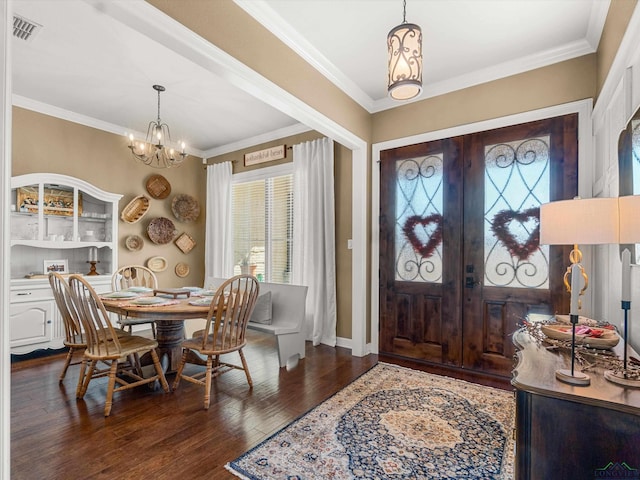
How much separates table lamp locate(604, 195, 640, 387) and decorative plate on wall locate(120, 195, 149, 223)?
17.5 ft

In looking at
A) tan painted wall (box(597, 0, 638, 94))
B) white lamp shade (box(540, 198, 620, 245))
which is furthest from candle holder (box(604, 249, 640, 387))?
tan painted wall (box(597, 0, 638, 94))

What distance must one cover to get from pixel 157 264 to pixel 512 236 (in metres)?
4.87

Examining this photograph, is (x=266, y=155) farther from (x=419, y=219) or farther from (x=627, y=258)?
(x=627, y=258)

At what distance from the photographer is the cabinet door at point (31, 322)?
3518 millimetres

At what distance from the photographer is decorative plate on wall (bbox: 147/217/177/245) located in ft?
16.7

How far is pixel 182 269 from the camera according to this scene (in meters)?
5.55

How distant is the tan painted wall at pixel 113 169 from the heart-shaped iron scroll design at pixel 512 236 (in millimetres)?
4689

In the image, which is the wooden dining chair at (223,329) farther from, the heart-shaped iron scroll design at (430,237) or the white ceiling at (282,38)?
the heart-shaped iron scroll design at (430,237)

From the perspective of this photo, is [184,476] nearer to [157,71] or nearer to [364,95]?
[157,71]

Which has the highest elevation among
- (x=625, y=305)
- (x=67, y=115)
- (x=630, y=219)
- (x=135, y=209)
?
(x=67, y=115)

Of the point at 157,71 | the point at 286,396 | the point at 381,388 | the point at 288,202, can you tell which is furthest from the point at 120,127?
the point at 381,388

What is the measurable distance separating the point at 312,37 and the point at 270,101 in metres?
0.68

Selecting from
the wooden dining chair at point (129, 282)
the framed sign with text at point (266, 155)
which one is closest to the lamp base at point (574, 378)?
the wooden dining chair at point (129, 282)

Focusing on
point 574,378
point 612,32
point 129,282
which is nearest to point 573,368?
point 574,378
